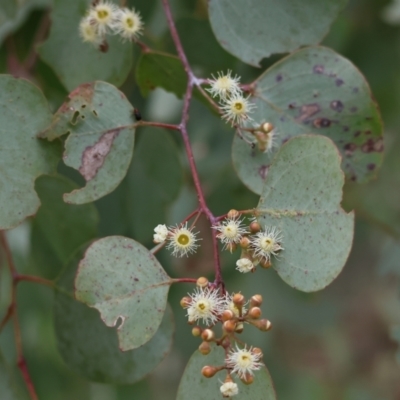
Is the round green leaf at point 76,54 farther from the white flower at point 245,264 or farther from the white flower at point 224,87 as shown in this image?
the white flower at point 245,264

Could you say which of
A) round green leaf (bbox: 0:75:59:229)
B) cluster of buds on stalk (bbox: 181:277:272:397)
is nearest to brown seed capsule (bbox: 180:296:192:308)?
cluster of buds on stalk (bbox: 181:277:272:397)

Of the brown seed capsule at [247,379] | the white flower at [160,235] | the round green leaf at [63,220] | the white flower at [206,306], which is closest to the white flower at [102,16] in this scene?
the round green leaf at [63,220]

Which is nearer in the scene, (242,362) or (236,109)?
(242,362)

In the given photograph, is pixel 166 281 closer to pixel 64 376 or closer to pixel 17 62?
pixel 17 62

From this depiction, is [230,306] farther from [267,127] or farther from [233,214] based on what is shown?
[267,127]

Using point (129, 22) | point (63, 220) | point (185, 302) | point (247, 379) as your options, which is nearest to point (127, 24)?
point (129, 22)

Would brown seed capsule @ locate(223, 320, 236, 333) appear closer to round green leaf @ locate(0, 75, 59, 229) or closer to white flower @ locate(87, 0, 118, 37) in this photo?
round green leaf @ locate(0, 75, 59, 229)
